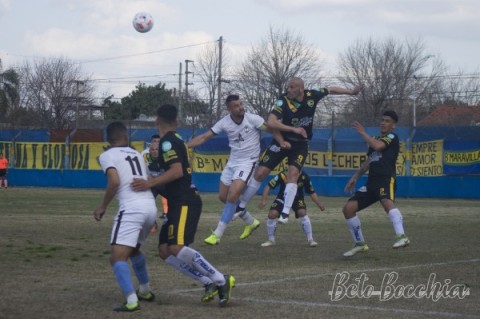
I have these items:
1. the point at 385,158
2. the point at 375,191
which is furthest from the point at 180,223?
the point at 385,158

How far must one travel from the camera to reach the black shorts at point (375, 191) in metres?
12.1

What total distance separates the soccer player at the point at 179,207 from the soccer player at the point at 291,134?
490cm

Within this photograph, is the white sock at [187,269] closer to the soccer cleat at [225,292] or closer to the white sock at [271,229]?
the soccer cleat at [225,292]

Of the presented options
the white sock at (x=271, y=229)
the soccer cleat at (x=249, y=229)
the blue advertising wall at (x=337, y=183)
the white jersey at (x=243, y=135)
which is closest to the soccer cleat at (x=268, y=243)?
the white sock at (x=271, y=229)

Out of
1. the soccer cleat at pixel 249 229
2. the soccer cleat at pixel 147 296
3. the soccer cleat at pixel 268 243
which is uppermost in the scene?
the soccer cleat at pixel 147 296

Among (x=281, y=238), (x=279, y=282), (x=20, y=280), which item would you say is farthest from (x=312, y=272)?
(x=281, y=238)

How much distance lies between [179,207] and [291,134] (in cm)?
548

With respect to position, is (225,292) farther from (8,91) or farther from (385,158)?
(8,91)

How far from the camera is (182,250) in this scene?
26.8 feet

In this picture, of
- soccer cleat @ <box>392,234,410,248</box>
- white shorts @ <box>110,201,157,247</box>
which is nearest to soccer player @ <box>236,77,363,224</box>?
soccer cleat @ <box>392,234,410,248</box>

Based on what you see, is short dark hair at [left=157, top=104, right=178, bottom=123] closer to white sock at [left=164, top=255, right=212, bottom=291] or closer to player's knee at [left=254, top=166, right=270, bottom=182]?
white sock at [left=164, top=255, right=212, bottom=291]

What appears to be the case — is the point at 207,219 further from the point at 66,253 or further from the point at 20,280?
the point at 20,280

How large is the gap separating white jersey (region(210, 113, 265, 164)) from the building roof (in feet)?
146

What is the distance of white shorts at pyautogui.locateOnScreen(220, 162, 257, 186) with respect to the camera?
43.0 feet
